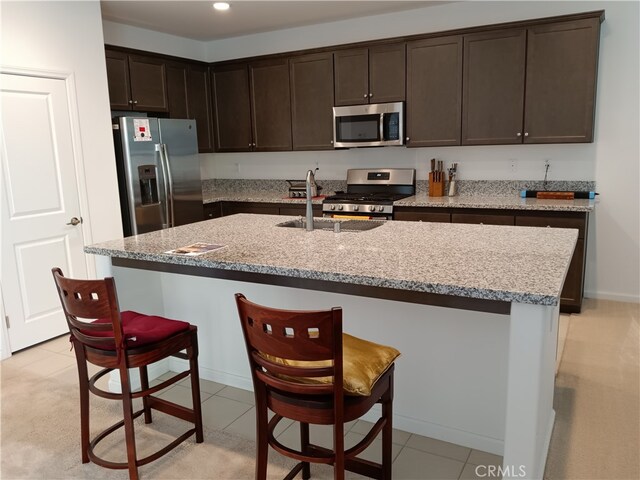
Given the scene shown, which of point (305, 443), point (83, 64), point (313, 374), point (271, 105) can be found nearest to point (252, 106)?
point (271, 105)

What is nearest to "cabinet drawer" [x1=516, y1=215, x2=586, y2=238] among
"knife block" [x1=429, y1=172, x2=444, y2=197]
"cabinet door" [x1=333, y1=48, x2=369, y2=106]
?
"knife block" [x1=429, y1=172, x2=444, y2=197]

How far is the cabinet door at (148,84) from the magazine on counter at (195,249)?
2.75 meters

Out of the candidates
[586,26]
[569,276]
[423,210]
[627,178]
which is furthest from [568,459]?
[586,26]

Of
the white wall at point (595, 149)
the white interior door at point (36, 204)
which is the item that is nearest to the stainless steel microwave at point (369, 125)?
the white wall at point (595, 149)

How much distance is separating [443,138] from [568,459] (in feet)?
9.50

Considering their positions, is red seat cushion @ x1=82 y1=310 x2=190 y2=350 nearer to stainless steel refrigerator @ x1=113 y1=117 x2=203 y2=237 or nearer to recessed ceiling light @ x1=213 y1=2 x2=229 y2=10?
stainless steel refrigerator @ x1=113 y1=117 x2=203 y2=237

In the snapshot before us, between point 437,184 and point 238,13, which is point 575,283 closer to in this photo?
point 437,184

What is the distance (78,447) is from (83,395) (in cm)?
39

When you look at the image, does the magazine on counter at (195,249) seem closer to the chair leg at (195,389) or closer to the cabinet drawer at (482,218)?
the chair leg at (195,389)

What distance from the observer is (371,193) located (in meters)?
5.01

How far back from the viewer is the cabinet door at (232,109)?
5336 mm

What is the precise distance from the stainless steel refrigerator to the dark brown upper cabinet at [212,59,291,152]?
751 mm

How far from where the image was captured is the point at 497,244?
7.48 ft

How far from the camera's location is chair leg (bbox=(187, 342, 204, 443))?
231 cm
